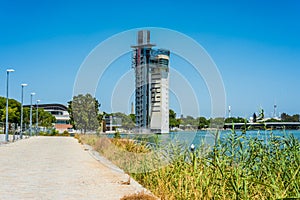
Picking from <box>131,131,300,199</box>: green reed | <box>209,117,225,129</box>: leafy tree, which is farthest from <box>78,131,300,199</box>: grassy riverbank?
<box>209,117,225,129</box>: leafy tree

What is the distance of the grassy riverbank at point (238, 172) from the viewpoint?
6199 mm

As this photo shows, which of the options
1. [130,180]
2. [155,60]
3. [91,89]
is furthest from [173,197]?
[91,89]

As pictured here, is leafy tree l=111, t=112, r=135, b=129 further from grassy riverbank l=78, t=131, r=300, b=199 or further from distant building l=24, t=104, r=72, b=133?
distant building l=24, t=104, r=72, b=133

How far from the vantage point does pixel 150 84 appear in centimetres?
1933

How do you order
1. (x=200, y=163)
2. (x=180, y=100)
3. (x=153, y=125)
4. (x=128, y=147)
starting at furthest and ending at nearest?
(x=153, y=125) → (x=180, y=100) → (x=128, y=147) → (x=200, y=163)

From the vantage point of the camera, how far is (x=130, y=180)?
402 inches

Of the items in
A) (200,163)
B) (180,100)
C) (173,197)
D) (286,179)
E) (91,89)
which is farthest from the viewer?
(91,89)

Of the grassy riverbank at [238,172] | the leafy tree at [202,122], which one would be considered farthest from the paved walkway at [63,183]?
the leafy tree at [202,122]

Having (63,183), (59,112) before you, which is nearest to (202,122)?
(63,183)

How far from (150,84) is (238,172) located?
13069 millimetres

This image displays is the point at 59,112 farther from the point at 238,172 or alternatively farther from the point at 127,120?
the point at 238,172

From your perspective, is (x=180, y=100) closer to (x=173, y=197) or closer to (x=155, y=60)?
(x=155, y=60)

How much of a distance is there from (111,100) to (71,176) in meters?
6.68

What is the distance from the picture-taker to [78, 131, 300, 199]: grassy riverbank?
244 inches
